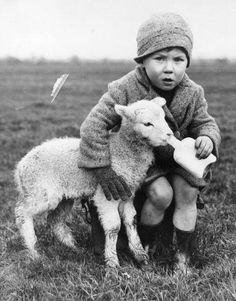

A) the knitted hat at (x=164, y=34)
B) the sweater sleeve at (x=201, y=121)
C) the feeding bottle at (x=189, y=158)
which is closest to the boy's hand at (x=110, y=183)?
the feeding bottle at (x=189, y=158)

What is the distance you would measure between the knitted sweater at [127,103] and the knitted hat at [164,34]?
283mm

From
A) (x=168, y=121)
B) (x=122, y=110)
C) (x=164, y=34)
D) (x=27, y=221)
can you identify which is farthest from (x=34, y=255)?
(x=164, y=34)

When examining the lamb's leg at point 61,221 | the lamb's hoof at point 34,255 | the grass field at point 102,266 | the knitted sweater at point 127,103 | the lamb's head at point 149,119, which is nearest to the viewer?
the grass field at point 102,266

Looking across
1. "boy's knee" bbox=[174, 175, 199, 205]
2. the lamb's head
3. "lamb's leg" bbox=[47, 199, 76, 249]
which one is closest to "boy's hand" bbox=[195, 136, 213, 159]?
the lamb's head

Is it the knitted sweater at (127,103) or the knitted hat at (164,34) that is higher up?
the knitted hat at (164,34)

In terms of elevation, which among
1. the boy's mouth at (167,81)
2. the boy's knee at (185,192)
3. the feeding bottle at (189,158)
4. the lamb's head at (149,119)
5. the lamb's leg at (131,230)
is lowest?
the lamb's leg at (131,230)

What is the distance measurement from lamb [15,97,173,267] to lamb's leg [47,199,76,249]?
369mm

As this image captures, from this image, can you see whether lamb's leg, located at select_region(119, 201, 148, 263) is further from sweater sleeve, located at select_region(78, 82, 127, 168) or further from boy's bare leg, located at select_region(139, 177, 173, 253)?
sweater sleeve, located at select_region(78, 82, 127, 168)

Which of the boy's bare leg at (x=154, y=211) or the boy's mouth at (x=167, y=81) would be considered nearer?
the boy's mouth at (x=167, y=81)

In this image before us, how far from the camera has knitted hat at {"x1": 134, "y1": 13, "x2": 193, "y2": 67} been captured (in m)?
3.65

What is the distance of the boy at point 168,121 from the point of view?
12.2 feet

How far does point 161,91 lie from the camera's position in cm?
404

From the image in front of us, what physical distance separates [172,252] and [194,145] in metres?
1.08

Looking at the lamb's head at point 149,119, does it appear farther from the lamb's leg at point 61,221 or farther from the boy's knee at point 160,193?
the lamb's leg at point 61,221
